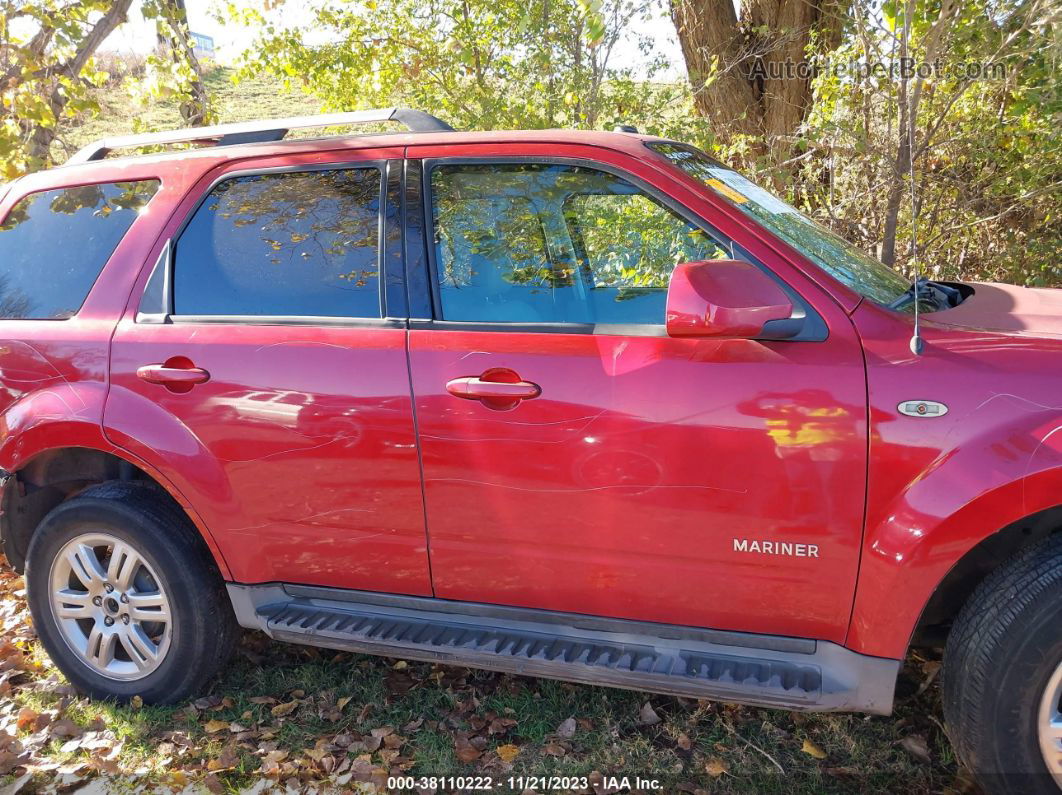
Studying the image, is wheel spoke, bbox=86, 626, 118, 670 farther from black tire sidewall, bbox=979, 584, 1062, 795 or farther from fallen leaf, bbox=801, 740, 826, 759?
black tire sidewall, bbox=979, 584, 1062, 795

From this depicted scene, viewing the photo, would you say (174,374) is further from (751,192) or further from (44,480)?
(751,192)

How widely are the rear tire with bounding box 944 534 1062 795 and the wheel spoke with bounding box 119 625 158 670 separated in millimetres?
2827

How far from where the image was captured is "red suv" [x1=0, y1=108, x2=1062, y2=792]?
2.36 metres

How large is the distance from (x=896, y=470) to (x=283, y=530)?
80.9 inches

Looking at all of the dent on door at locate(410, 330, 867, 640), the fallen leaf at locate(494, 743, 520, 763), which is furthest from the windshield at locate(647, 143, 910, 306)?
the fallen leaf at locate(494, 743, 520, 763)

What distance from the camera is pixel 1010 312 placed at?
2643mm

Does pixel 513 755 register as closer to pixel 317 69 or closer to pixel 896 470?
pixel 896 470

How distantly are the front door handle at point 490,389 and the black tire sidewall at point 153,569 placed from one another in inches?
51.5

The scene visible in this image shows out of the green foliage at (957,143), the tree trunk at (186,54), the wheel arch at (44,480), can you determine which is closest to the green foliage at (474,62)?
the tree trunk at (186,54)

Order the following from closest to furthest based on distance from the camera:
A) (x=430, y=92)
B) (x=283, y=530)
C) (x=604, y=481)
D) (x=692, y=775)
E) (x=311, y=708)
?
(x=604, y=481)
(x=692, y=775)
(x=283, y=530)
(x=311, y=708)
(x=430, y=92)

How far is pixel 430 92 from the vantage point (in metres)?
7.11

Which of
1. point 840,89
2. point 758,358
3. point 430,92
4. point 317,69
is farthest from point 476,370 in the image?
point 317,69

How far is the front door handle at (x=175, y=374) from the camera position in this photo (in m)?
3.04

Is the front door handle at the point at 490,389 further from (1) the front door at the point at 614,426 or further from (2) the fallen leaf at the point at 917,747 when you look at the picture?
(2) the fallen leaf at the point at 917,747
